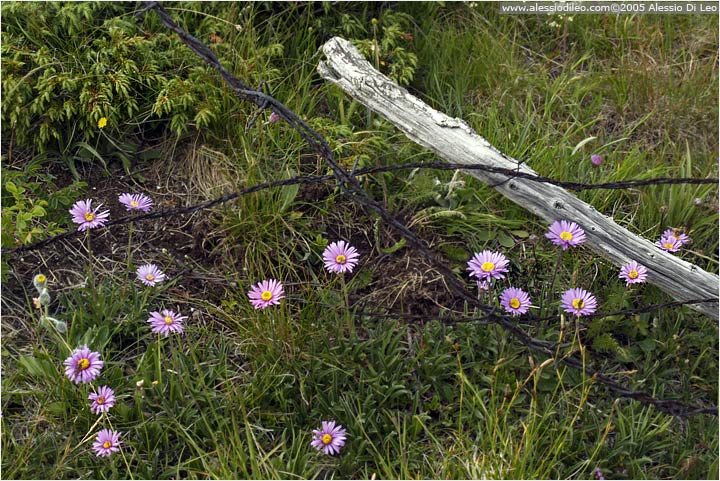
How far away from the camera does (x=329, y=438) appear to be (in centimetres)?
230

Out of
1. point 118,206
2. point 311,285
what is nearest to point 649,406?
point 311,285

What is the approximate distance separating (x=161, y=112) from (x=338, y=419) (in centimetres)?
157

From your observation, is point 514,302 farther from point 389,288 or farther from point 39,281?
point 39,281

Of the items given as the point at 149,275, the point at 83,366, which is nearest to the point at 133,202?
the point at 149,275

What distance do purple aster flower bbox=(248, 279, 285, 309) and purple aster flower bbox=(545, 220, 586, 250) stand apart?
96cm

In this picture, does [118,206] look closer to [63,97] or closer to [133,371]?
[63,97]

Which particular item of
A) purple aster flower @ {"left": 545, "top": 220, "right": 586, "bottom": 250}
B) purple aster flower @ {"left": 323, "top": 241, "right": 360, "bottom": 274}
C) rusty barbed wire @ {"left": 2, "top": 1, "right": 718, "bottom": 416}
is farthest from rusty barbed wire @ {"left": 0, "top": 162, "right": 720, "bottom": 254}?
purple aster flower @ {"left": 323, "top": 241, "right": 360, "bottom": 274}

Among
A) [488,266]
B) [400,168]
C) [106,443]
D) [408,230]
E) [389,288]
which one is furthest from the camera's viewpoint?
[389,288]

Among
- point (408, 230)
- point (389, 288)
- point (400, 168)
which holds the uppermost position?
point (400, 168)

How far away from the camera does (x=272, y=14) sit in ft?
11.8

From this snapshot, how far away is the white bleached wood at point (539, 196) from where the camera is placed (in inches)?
104

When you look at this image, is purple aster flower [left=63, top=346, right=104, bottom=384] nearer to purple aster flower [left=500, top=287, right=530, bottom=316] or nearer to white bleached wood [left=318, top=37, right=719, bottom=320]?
purple aster flower [left=500, top=287, right=530, bottom=316]

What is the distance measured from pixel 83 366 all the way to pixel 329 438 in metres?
0.80

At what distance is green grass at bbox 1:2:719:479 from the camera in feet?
7.73
